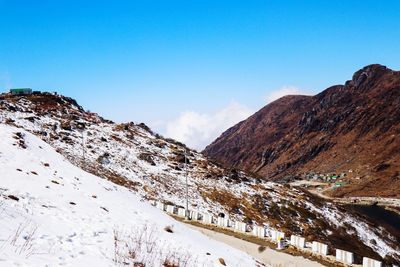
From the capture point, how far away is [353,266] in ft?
84.9

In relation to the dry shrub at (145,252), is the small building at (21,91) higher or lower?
higher

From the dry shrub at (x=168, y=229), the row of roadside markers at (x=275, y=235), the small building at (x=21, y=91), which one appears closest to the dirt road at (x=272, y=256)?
the row of roadside markers at (x=275, y=235)

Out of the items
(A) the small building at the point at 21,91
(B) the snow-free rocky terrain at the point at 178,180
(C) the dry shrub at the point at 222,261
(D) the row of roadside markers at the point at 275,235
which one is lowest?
(C) the dry shrub at the point at 222,261

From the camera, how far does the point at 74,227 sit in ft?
42.1

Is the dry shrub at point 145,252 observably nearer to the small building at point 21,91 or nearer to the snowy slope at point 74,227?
the snowy slope at point 74,227

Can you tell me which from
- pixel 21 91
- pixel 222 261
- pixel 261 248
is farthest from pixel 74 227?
pixel 21 91

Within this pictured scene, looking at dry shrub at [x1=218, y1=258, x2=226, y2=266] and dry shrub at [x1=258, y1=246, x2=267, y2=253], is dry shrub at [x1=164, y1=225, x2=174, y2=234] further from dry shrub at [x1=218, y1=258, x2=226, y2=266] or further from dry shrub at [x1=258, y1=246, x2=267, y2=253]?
dry shrub at [x1=258, y1=246, x2=267, y2=253]

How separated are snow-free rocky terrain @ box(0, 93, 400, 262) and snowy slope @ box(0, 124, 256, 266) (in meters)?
28.2

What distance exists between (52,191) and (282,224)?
4435 centimetres

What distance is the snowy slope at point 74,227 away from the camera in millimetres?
9977

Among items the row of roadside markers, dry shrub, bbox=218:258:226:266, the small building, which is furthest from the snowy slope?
the small building

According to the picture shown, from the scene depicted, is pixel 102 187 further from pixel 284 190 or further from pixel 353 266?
pixel 284 190

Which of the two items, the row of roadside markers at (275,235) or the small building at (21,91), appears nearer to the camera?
the row of roadside markers at (275,235)

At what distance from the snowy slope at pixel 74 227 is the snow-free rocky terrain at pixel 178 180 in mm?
28247
